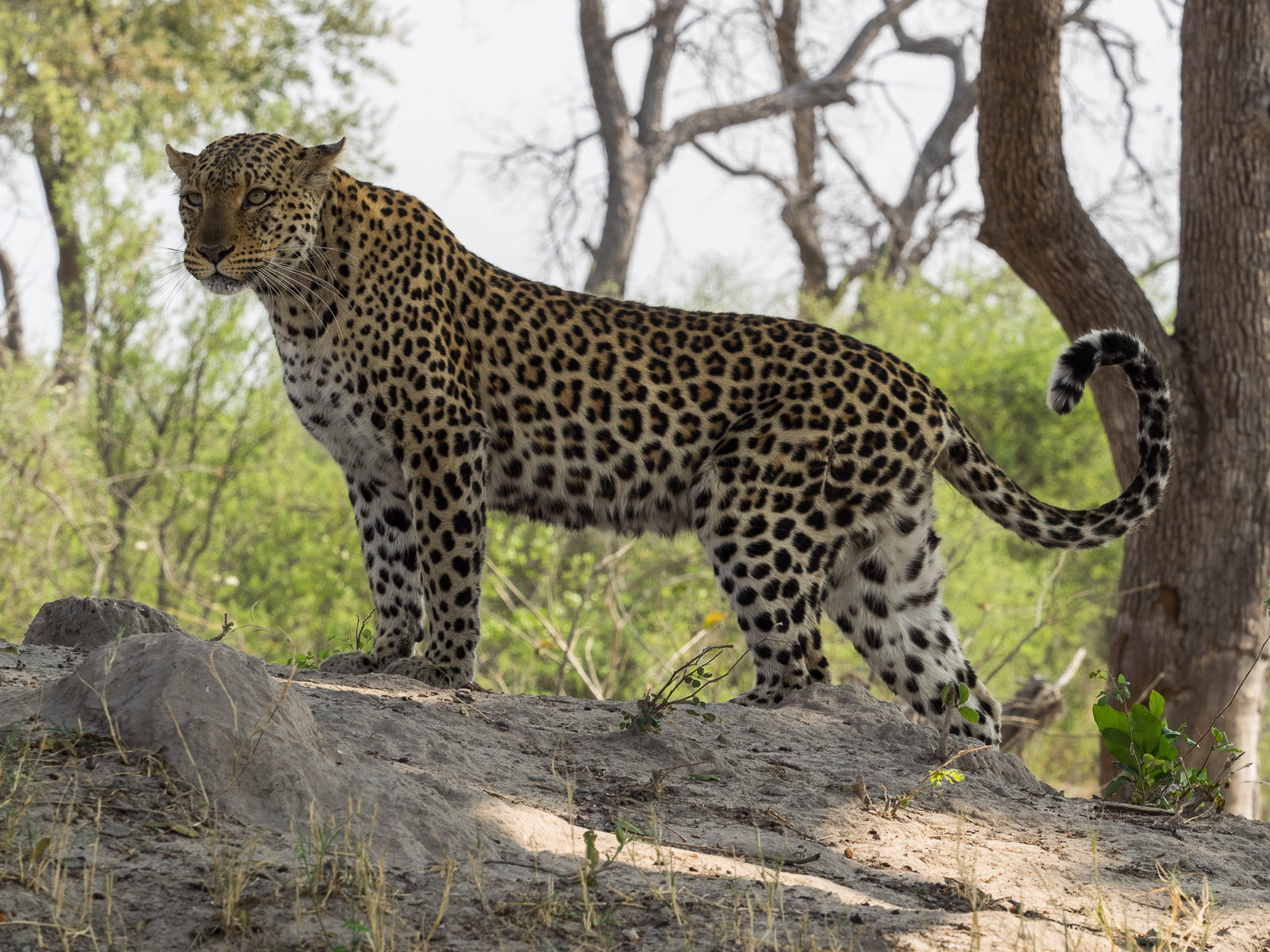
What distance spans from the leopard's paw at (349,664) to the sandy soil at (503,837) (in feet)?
2.29

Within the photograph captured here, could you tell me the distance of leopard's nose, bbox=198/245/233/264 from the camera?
207 inches

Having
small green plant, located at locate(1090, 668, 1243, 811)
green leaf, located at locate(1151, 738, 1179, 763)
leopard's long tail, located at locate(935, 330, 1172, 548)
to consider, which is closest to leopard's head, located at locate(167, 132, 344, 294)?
leopard's long tail, located at locate(935, 330, 1172, 548)

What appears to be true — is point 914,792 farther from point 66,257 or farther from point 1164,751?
point 66,257

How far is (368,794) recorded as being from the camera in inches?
141

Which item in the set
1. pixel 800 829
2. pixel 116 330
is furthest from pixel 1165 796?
pixel 116 330

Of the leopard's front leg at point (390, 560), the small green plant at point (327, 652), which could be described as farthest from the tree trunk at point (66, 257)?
the leopard's front leg at point (390, 560)

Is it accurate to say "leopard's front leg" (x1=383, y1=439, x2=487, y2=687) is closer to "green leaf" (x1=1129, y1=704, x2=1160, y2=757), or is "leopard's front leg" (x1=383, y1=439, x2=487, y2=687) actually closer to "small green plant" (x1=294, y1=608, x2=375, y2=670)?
"small green plant" (x1=294, y1=608, x2=375, y2=670)

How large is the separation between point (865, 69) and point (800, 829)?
2030cm

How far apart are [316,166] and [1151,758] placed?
14.2ft

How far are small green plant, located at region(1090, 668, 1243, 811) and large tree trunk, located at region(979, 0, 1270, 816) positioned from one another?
3.64 meters

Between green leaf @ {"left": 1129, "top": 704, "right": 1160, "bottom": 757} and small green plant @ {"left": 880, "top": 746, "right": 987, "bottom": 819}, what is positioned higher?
green leaf @ {"left": 1129, "top": 704, "right": 1160, "bottom": 757}

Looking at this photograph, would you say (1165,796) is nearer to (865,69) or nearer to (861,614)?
(861,614)

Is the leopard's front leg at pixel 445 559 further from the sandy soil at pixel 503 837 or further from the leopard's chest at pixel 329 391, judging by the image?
the sandy soil at pixel 503 837

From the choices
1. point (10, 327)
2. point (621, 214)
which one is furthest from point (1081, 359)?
point (10, 327)
